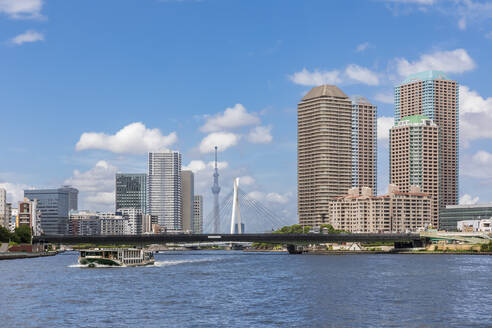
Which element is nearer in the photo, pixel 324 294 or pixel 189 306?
pixel 189 306

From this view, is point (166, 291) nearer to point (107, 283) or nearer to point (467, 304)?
point (107, 283)

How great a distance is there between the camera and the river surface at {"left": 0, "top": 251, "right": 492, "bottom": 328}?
71.2 m

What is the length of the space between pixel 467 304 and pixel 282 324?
2642 centimetres

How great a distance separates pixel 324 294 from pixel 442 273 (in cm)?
4695

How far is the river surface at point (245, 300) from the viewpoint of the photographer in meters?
71.2

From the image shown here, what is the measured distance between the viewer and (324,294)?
3782 inches

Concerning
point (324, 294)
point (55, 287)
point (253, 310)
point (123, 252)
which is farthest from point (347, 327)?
point (123, 252)

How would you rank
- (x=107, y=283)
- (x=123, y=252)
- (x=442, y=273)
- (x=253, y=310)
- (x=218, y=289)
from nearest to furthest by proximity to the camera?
(x=253, y=310), (x=218, y=289), (x=107, y=283), (x=442, y=273), (x=123, y=252)

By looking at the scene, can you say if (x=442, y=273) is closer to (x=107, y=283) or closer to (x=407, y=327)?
(x=107, y=283)

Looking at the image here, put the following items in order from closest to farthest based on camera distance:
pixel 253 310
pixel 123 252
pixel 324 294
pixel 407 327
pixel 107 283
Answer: pixel 407 327 < pixel 253 310 < pixel 324 294 < pixel 107 283 < pixel 123 252

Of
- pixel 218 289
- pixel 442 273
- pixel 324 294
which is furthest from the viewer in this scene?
pixel 442 273

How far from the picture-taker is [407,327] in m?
66.9

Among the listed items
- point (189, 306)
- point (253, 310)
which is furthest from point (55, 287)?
point (253, 310)

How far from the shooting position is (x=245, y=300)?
89562 mm
